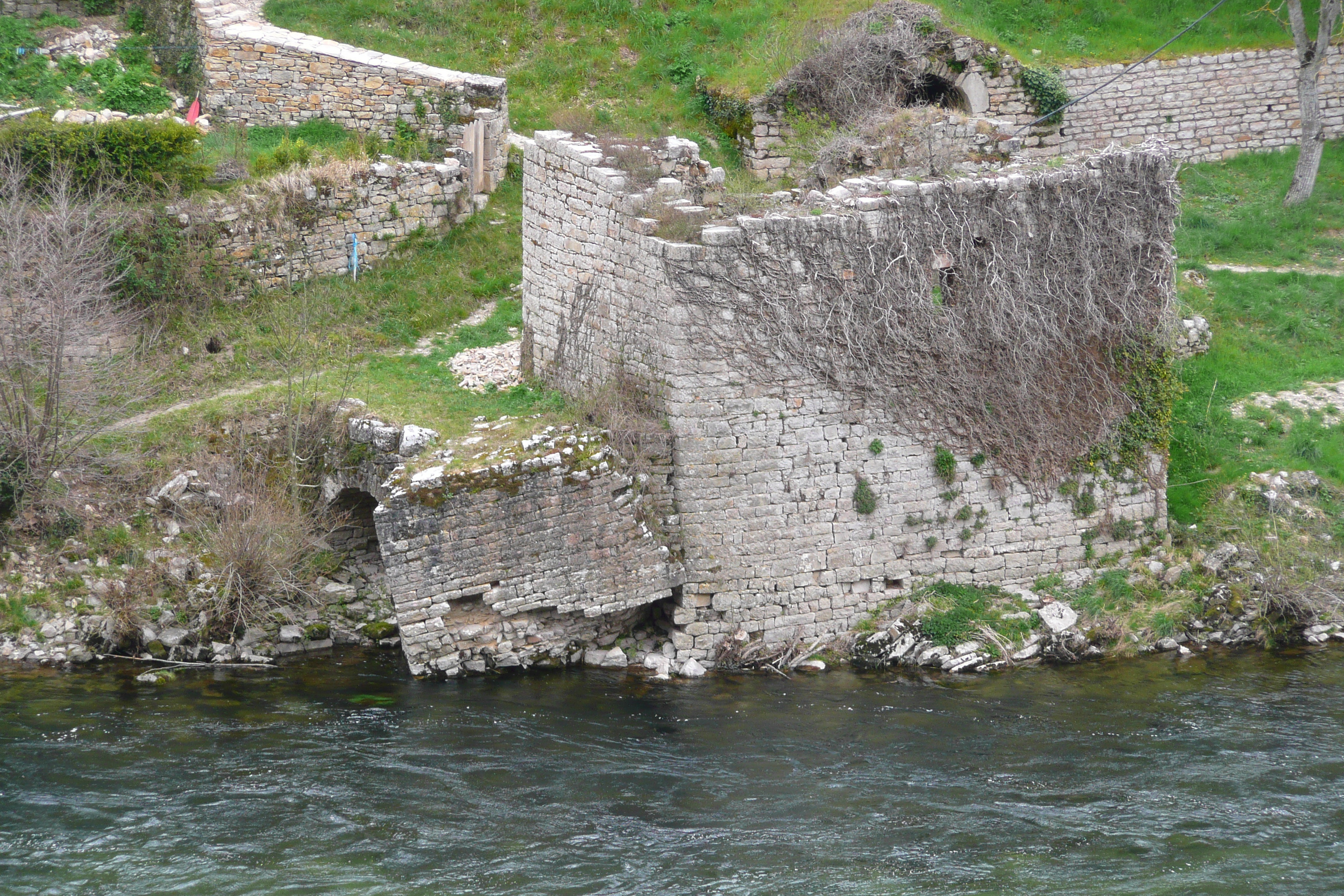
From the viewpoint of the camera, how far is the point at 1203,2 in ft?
81.3

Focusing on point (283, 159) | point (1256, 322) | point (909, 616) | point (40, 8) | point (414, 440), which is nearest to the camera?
point (414, 440)

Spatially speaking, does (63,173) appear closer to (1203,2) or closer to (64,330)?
(64,330)

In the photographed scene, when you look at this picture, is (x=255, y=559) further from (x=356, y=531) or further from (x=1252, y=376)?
(x=1252, y=376)

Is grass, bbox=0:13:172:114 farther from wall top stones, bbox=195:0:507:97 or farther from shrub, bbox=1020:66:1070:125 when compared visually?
shrub, bbox=1020:66:1070:125

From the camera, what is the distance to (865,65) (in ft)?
71.1

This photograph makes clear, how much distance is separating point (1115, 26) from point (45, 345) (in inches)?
711

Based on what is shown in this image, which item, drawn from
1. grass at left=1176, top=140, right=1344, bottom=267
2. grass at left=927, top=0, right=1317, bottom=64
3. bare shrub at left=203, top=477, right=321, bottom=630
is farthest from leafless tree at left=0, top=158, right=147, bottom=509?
grass at left=1176, top=140, right=1344, bottom=267

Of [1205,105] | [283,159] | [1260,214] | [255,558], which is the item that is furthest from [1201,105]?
[255,558]

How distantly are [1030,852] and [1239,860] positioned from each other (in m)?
1.67

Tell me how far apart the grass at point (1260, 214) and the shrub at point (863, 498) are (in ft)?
26.6

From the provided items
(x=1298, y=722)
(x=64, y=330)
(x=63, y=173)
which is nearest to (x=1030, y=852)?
(x=1298, y=722)

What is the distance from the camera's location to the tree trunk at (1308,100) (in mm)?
21828

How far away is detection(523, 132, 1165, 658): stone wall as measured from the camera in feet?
49.1

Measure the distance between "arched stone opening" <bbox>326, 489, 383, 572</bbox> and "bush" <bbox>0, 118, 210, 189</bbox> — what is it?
201 inches
